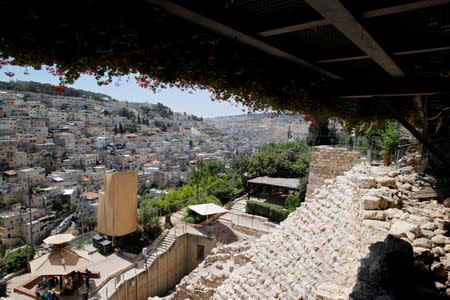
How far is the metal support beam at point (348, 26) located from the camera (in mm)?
1648

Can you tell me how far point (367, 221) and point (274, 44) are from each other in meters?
4.47

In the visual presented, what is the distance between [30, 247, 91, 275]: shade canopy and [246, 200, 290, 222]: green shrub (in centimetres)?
1035

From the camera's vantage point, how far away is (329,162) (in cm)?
1279

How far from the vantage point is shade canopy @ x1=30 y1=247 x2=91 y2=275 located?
9495mm

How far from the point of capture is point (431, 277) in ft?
12.5

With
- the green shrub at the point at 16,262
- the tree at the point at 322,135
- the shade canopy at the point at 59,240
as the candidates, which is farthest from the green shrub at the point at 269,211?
the green shrub at the point at 16,262

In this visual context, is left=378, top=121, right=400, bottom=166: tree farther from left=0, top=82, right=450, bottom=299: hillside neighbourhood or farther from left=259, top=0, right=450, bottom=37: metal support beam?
left=259, top=0, right=450, bottom=37: metal support beam

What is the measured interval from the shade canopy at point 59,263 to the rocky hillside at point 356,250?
12.5ft

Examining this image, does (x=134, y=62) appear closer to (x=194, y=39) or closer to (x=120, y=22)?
(x=120, y=22)

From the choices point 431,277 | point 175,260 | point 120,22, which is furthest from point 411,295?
point 175,260

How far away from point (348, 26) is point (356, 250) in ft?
15.3

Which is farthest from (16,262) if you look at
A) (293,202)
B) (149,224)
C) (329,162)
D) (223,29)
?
(223,29)

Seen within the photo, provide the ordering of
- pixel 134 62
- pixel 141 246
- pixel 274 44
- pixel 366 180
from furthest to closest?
pixel 141 246 < pixel 366 180 < pixel 274 44 < pixel 134 62

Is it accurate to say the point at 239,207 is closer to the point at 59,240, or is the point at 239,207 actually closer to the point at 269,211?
the point at 269,211
